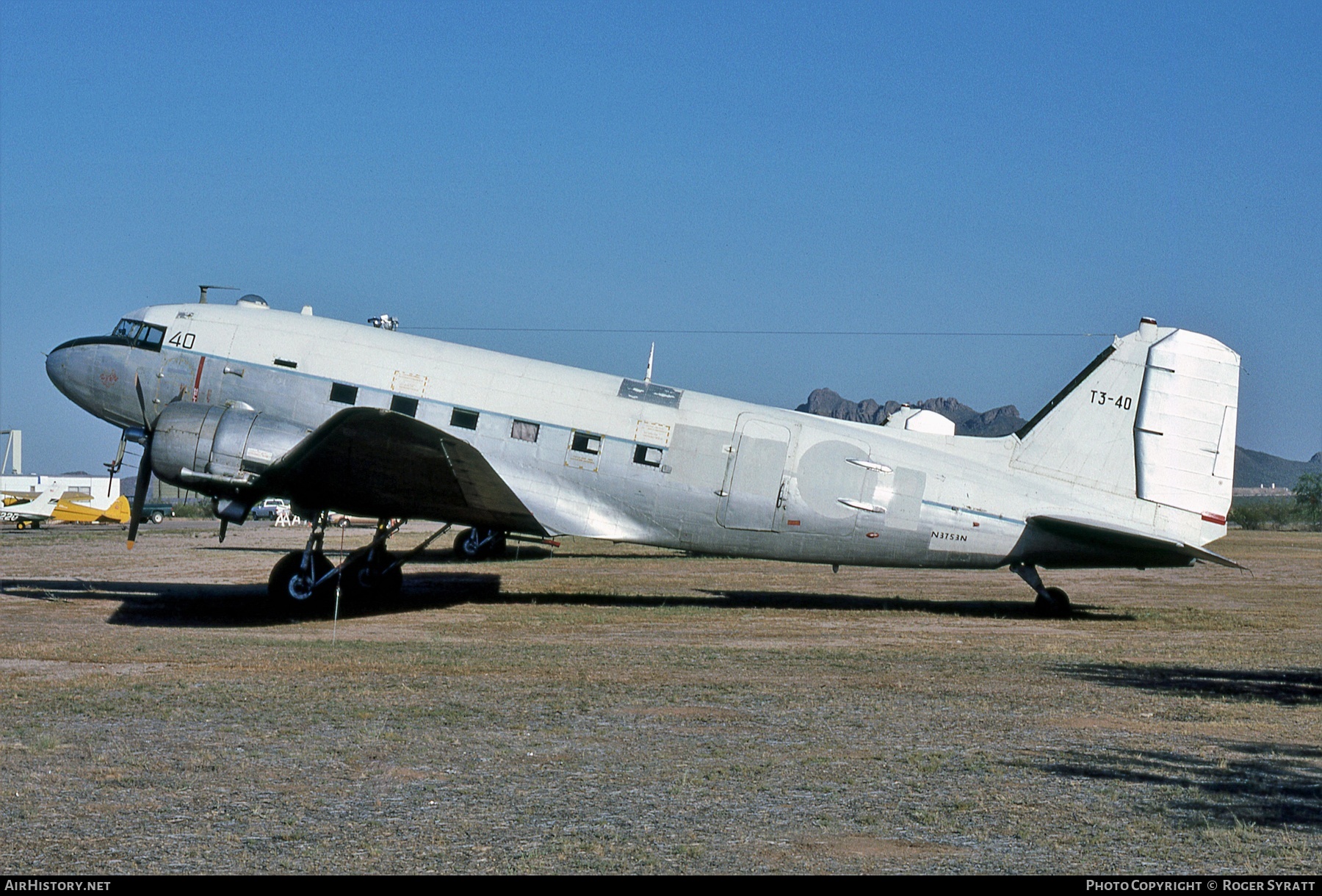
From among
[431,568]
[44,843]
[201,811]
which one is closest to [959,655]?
[201,811]

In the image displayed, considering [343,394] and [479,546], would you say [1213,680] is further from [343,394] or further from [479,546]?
[479,546]

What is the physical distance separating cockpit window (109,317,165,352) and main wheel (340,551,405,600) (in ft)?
14.6

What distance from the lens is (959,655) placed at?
40.9 ft

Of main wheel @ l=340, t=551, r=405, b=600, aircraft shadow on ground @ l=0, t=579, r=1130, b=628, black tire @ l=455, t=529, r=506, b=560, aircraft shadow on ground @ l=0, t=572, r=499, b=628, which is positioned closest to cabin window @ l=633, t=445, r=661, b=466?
aircraft shadow on ground @ l=0, t=579, r=1130, b=628

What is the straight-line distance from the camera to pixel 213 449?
48.6ft

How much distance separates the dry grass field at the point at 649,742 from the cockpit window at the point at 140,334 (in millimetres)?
3890

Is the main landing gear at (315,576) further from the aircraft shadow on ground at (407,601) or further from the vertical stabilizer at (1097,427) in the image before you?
the vertical stabilizer at (1097,427)

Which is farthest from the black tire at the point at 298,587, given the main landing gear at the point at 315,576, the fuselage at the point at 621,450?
the fuselage at the point at 621,450

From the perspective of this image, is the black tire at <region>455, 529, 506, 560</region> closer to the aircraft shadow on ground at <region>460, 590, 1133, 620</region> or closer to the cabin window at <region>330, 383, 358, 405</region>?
the aircraft shadow on ground at <region>460, 590, 1133, 620</region>

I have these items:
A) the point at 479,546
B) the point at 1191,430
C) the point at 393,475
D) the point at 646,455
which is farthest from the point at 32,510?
the point at 1191,430

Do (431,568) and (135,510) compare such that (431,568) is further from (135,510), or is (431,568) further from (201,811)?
(201,811)

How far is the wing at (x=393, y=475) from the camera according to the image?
1408cm

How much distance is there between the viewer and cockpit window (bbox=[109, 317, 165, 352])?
16.9 metres

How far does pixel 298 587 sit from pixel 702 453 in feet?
20.1
